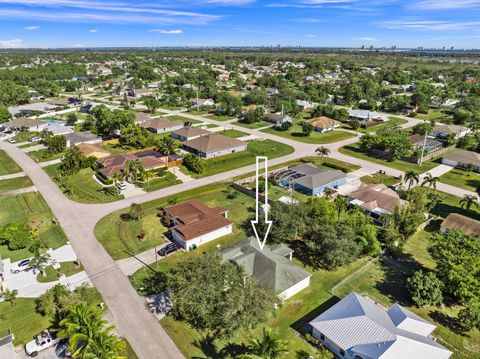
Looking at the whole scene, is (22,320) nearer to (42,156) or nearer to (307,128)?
(42,156)

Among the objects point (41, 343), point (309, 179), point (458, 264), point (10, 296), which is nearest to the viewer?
point (41, 343)

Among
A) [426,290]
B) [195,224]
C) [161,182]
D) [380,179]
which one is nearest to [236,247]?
[195,224]

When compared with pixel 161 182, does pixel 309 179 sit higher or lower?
higher

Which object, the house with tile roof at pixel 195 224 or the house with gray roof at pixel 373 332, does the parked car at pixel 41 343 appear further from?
the house with gray roof at pixel 373 332

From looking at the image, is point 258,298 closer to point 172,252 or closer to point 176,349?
point 176,349

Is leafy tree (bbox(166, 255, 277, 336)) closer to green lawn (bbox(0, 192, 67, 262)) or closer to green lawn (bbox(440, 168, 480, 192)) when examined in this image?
green lawn (bbox(0, 192, 67, 262))

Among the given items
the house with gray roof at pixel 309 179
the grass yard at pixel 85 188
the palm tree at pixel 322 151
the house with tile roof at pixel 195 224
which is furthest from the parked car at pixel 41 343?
the palm tree at pixel 322 151

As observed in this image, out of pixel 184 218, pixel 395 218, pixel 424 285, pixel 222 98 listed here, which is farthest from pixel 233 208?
pixel 222 98

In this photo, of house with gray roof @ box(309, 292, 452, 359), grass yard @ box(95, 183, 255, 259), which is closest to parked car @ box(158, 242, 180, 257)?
grass yard @ box(95, 183, 255, 259)
